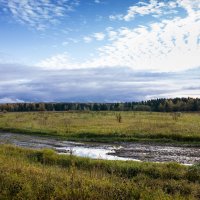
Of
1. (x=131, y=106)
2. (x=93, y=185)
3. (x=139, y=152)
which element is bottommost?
(x=139, y=152)

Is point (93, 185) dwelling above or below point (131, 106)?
below

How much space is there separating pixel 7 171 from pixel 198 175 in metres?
7.28

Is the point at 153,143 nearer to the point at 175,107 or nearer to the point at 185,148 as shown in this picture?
the point at 185,148

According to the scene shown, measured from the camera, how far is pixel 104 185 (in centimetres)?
1148

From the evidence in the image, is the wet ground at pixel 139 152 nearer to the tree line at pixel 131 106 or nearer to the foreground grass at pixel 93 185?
the foreground grass at pixel 93 185

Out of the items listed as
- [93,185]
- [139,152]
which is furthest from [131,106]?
[93,185]

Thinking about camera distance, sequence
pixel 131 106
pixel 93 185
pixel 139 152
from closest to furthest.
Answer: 1. pixel 93 185
2. pixel 139 152
3. pixel 131 106

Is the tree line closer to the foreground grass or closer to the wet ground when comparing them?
the wet ground

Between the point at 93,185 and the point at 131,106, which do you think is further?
the point at 131,106

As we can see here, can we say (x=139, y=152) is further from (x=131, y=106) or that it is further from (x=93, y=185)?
(x=131, y=106)

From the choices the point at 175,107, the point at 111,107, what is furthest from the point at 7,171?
the point at 111,107

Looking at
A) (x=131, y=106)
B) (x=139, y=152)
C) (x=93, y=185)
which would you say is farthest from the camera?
(x=131, y=106)

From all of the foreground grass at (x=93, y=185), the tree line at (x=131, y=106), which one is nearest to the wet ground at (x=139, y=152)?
the foreground grass at (x=93, y=185)

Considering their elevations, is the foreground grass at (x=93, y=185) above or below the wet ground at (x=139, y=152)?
above
